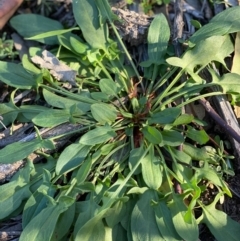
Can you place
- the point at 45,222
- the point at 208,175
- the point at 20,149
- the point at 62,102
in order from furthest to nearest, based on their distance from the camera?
the point at 62,102, the point at 20,149, the point at 208,175, the point at 45,222

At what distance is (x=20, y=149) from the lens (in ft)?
6.66

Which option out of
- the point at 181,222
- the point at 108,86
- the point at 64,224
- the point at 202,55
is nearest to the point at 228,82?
the point at 202,55

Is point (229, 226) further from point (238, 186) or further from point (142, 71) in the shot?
point (142, 71)

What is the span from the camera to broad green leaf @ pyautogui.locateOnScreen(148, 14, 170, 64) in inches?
87.7

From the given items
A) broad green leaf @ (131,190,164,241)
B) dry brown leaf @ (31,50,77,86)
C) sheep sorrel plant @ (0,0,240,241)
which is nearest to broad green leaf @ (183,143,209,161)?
sheep sorrel plant @ (0,0,240,241)

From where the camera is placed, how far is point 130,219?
6.26ft

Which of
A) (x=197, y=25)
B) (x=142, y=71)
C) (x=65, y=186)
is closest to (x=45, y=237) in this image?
(x=65, y=186)

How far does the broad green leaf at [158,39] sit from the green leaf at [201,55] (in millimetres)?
149

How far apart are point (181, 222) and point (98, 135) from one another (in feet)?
1.52

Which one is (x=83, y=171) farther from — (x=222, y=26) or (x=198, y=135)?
(x=222, y=26)

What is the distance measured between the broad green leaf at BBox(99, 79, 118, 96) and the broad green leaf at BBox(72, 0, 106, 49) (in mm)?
267

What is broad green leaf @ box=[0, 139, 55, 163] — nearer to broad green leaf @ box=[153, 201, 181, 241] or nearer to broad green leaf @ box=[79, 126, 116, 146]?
broad green leaf @ box=[79, 126, 116, 146]

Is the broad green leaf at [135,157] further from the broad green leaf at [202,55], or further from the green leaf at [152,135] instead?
the broad green leaf at [202,55]

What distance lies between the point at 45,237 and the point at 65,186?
0.22 m
